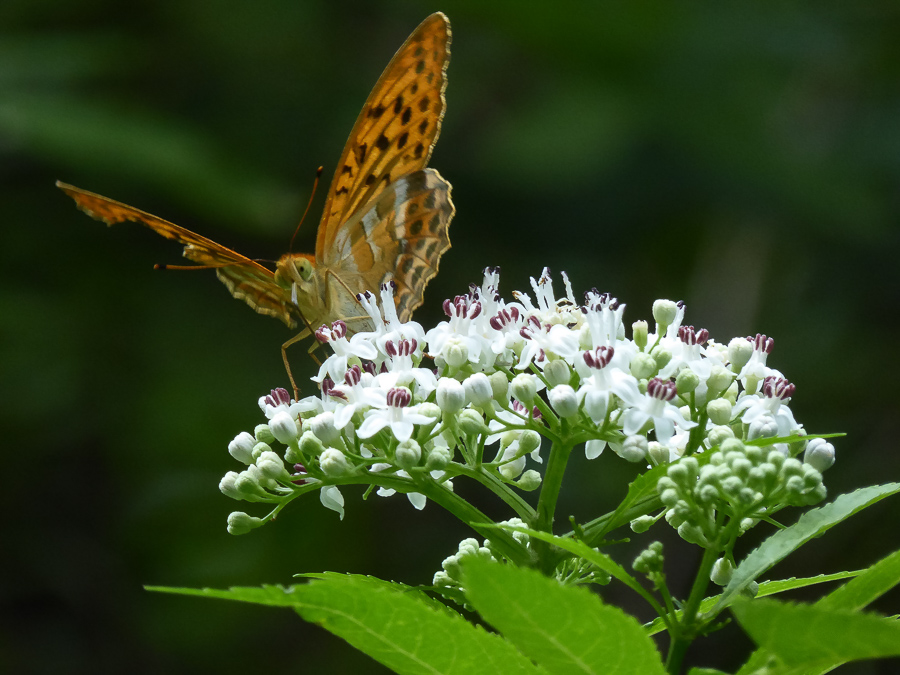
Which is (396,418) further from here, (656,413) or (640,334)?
(640,334)

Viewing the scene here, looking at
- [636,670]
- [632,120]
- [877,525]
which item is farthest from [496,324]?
[877,525]

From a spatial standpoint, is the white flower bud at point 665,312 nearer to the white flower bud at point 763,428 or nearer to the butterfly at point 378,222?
the white flower bud at point 763,428

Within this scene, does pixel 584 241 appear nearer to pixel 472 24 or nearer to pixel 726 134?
pixel 726 134

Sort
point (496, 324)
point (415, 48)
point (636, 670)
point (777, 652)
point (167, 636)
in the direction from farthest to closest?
1. point (167, 636)
2. point (415, 48)
3. point (496, 324)
4. point (636, 670)
5. point (777, 652)

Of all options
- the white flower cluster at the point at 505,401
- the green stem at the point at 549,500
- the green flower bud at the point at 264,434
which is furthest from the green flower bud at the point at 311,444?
the green stem at the point at 549,500

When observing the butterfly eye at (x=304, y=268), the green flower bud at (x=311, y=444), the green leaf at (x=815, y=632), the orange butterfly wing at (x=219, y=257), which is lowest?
the green leaf at (x=815, y=632)
